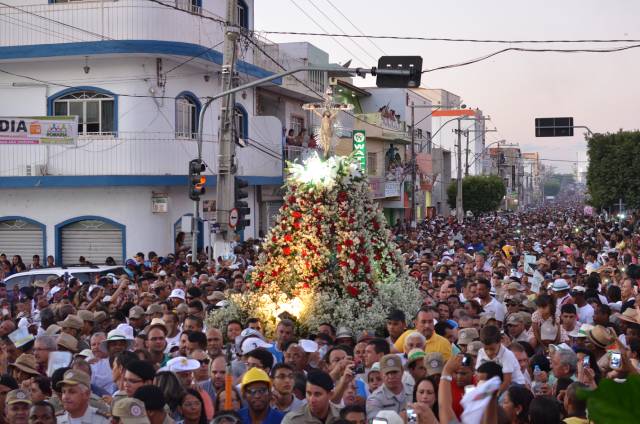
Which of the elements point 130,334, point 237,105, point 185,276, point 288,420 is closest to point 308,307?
point 130,334

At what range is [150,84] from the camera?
2625 cm

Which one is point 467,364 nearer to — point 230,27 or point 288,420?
point 288,420

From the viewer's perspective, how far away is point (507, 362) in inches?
284

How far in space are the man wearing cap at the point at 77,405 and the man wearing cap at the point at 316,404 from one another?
1.31 metres

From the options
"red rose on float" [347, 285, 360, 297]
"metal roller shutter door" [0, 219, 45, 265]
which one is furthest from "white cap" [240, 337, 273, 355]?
"metal roller shutter door" [0, 219, 45, 265]

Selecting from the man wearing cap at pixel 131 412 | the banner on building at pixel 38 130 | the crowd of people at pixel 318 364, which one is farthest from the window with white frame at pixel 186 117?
the man wearing cap at pixel 131 412

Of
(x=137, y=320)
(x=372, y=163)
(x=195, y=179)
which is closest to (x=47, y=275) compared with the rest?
(x=195, y=179)

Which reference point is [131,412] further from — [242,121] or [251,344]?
[242,121]

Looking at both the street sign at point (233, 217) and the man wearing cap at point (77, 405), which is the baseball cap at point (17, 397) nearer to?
the man wearing cap at point (77, 405)

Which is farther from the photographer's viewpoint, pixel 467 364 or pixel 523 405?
pixel 467 364

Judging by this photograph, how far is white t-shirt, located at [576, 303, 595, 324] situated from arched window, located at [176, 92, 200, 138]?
18.7 m

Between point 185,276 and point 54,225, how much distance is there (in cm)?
1043

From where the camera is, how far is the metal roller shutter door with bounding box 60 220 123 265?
26750 mm

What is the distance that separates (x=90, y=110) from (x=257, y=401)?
21.8m
